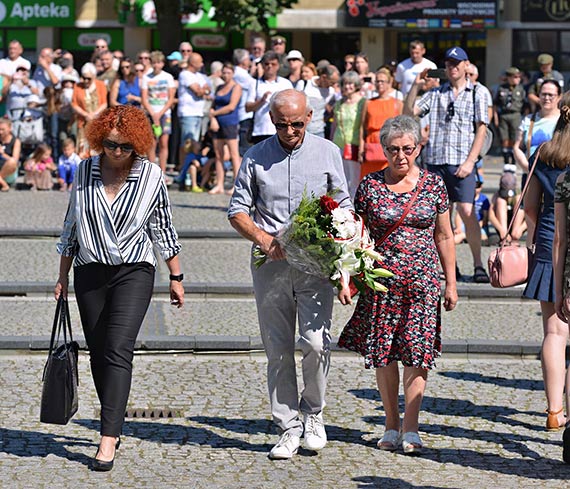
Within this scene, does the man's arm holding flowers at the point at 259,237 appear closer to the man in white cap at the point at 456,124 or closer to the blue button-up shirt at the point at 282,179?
the blue button-up shirt at the point at 282,179

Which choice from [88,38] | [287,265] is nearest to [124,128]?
[287,265]

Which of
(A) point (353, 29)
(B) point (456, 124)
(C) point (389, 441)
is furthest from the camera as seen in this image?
(A) point (353, 29)

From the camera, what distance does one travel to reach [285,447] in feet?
23.5

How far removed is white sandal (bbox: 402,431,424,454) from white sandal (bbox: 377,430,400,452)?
0.07 m

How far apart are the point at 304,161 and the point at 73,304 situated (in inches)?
192

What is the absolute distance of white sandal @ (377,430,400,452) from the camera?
7.37 metres

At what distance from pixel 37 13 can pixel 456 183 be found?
28.0m

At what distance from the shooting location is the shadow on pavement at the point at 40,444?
7.16 meters

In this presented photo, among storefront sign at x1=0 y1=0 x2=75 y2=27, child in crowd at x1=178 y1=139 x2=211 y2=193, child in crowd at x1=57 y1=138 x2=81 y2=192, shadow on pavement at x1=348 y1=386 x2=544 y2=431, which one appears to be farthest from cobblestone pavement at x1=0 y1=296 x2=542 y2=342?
storefront sign at x1=0 y1=0 x2=75 y2=27

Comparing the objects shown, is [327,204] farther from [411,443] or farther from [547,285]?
[547,285]

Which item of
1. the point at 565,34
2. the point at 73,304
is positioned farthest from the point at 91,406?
the point at 565,34

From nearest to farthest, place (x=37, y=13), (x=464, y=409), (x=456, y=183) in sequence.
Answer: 1. (x=464, y=409)
2. (x=456, y=183)
3. (x=37, y=13)

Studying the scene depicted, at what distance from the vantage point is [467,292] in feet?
38.9

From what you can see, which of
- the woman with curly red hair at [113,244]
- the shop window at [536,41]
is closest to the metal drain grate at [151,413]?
the woman with curly red hair at [113,244]
